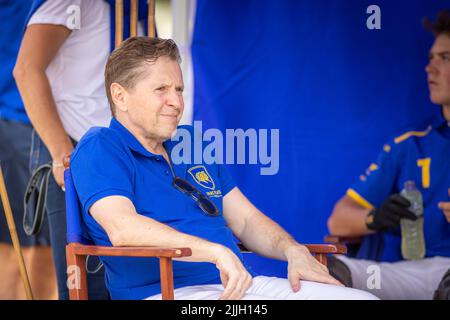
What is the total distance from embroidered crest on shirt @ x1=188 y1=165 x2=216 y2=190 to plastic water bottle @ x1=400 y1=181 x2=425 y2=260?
1221 mm

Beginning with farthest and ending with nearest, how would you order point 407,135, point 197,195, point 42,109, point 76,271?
point 407,135, point 42,109, point 197,195, point 76,271

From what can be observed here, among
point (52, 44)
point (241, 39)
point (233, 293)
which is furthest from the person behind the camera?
point (241, 39)

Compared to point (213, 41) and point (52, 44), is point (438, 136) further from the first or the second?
point (52, 44)

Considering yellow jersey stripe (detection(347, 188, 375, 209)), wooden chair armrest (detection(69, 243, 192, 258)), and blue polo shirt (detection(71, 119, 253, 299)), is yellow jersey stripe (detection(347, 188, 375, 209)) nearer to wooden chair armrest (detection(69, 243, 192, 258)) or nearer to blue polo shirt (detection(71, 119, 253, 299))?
blue polo shirt (detection(71, 119, 253, 299))

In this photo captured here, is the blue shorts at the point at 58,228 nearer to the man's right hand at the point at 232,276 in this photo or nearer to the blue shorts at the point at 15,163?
the blue shorts at the point at 15,163

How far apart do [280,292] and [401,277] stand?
1.25 meters

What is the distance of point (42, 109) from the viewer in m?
3.50

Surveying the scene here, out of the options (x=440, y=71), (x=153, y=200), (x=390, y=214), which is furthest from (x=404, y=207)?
(x=153, y=200)

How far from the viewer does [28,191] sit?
3.62 meters

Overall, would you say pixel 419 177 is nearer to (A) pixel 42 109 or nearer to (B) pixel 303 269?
(B) pixel 303 269

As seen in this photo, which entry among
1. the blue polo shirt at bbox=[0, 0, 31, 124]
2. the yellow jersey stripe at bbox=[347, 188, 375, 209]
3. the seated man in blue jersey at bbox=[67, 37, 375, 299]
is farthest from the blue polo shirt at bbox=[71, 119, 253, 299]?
the yellow jersey stripe at bbox=[347, 188, 375, 209]

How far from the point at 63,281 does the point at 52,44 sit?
0.98 metres

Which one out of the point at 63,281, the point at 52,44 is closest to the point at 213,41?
the point at 52,44

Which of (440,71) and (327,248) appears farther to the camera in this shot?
(440,71)
